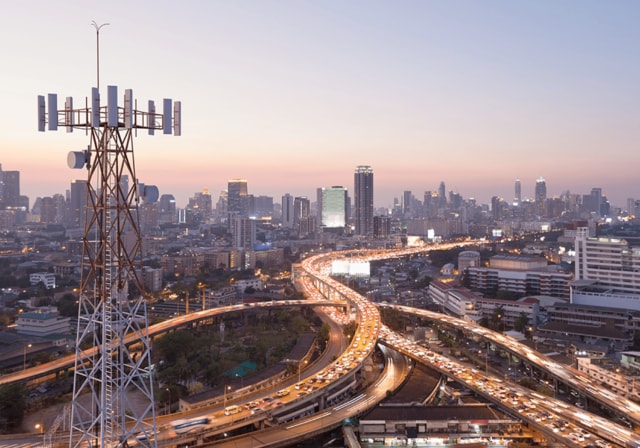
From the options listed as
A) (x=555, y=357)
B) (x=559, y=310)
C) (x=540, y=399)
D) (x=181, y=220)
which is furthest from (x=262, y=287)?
(x=181, y=220)

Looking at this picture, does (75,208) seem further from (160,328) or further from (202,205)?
(160,328)

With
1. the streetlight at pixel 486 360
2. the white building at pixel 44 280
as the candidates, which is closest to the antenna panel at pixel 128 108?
the streetlight at pixel 486 360

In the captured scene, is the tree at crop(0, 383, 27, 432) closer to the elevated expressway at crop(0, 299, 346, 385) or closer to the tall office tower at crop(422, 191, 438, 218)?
the elevated expressway at crop(0, 299, 346, 385)

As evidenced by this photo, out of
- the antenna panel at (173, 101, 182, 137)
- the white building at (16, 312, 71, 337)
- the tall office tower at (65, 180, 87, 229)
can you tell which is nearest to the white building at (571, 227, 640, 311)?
the white building at (16, 312, 71, 337)

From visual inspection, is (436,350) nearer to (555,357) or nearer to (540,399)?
(555,357)

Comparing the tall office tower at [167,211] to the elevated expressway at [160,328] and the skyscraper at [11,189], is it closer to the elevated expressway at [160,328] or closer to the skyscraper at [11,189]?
the skyscraper at [11,189]
